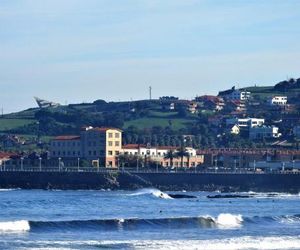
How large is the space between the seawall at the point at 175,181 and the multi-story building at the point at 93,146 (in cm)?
2063

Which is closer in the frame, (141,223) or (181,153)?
(141,223)

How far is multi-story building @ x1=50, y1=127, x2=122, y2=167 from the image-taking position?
16075 cm

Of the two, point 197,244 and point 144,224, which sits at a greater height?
point 144,224

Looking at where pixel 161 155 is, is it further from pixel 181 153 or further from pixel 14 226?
pixel 14 226

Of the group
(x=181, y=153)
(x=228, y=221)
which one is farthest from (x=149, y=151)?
(x=228, y=221)

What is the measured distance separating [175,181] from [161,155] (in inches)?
1347

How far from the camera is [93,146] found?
533 feet

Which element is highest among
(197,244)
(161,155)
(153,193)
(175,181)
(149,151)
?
(149,151)

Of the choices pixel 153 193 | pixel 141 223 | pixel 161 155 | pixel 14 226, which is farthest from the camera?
pixel 161 155

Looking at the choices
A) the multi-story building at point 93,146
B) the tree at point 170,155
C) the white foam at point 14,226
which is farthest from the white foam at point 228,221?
the tree at point 170,155

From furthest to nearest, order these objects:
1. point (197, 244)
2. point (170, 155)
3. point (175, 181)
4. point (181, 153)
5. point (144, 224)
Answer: point (170, 155) < point (181, 153) < point (175, 181) < point (144, 224) < point (197, 244)

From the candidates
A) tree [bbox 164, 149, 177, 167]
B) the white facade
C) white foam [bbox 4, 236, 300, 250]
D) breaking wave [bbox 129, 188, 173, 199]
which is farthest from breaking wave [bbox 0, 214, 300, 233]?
the white facade

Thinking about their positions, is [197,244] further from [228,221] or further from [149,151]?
[149,151]

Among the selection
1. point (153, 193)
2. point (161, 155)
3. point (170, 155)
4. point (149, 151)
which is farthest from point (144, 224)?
point (149, 151)
